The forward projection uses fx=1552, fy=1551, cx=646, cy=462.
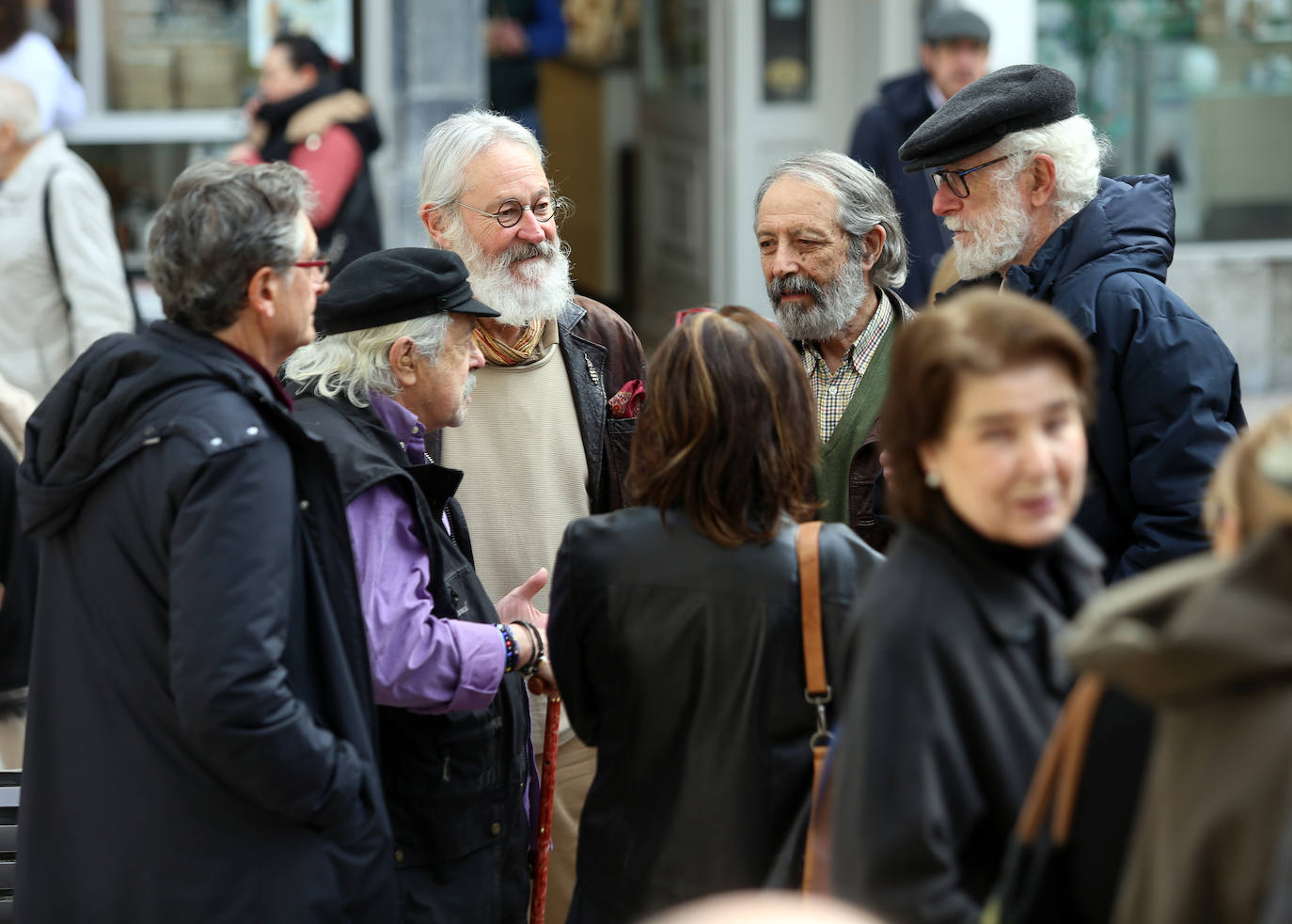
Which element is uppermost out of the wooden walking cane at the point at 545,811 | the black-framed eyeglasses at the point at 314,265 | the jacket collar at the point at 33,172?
the jacket collar at the point at 33,172

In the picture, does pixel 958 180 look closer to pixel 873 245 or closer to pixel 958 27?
pixel 873 245

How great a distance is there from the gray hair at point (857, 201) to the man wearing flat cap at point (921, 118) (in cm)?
258

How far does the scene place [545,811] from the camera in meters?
3.18

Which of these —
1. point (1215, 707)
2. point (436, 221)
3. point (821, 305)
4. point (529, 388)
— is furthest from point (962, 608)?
point (436, 221)

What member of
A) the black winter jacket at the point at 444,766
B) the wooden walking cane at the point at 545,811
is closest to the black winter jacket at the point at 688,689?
the black winter jacket at the point at 444,766

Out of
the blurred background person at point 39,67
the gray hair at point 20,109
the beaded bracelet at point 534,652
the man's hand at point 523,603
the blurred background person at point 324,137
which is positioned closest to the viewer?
the beaded bracelet at point 534,652

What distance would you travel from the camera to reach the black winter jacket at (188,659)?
230cm

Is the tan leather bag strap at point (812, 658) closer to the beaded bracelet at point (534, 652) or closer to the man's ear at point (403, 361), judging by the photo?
the beaded bracelet at point (534, 652)

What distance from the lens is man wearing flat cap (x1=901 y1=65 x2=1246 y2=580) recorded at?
2.99 m

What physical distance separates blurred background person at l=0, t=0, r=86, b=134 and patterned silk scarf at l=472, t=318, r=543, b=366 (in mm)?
4119

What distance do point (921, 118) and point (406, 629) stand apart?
4.31 m

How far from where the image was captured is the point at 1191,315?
10.1 feet

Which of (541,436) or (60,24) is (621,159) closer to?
(60,24)

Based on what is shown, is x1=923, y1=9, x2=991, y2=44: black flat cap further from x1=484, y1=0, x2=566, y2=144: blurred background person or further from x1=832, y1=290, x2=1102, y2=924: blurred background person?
x1=832, y1=290, x2=1102, y2=924: blurred background person
